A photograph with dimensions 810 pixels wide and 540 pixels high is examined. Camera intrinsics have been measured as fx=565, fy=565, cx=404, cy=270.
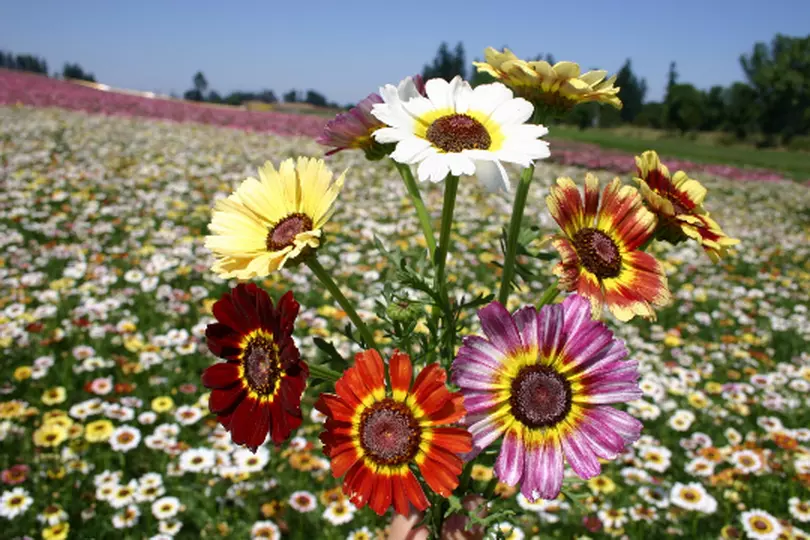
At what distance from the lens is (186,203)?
5449 mm

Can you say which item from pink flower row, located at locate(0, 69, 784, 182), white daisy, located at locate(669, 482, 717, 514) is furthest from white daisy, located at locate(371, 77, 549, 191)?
pink flower row, located at locate(0, 69, 784, 182)

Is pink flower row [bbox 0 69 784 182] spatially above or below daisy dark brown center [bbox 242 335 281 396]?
above

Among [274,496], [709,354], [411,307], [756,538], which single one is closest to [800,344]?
[709,354]

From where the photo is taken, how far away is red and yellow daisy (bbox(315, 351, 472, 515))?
2.37 ft

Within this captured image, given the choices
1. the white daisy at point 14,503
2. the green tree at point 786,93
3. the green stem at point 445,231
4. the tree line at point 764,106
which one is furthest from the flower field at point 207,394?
the green tree at point 786,93

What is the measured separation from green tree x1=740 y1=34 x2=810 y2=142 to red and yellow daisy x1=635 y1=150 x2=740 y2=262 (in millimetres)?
38433

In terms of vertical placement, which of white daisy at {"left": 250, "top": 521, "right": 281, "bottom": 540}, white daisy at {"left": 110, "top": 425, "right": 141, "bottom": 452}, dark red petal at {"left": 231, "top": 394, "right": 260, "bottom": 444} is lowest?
white daisy at {"left": 250, "top": 521, "right": 281, "bottom": 540}

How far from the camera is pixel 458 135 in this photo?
0.78 metres

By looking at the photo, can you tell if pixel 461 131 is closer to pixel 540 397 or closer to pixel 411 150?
pixel 411 150

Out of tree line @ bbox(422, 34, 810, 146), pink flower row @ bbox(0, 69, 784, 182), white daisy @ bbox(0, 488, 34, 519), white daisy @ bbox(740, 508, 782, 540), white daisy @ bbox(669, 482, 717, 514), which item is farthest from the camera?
tree line @ bbox(422, 34, 810, 146)

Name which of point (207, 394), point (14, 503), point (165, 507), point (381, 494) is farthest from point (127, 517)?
point (381, 494)

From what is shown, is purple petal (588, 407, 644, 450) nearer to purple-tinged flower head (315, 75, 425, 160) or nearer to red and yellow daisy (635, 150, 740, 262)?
red and yellow daisy (635, 150, 740, 262)

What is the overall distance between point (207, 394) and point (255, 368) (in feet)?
6.79

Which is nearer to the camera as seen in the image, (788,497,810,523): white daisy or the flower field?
the flower field
